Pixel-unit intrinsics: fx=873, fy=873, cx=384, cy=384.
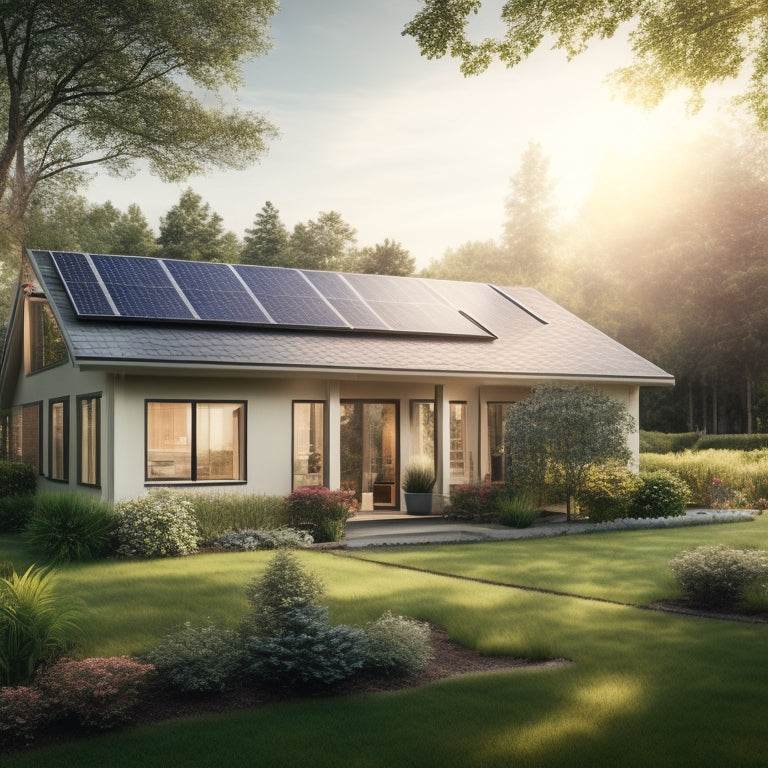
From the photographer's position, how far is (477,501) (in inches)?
672

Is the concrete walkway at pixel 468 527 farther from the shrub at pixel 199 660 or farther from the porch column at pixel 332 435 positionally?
the shrub at pixel 199 660

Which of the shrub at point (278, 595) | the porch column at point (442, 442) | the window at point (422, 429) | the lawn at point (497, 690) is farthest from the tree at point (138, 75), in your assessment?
the shrub at point (278, 595)

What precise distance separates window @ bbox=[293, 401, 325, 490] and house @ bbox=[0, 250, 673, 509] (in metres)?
0.03

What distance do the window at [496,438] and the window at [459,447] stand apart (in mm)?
557

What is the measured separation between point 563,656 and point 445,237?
7923 cm

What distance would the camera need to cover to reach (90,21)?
1889 cm

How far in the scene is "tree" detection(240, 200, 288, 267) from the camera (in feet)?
173

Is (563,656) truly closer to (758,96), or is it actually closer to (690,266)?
(758,96)

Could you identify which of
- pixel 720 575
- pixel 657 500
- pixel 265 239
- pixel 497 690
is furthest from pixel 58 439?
pixel 265 239

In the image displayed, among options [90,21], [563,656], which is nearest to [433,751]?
[563,656]

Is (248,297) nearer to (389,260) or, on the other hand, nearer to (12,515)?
(12,515)

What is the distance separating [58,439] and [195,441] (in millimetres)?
4645

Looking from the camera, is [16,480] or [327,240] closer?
[16,480]

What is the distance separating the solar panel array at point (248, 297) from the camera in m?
16.5
